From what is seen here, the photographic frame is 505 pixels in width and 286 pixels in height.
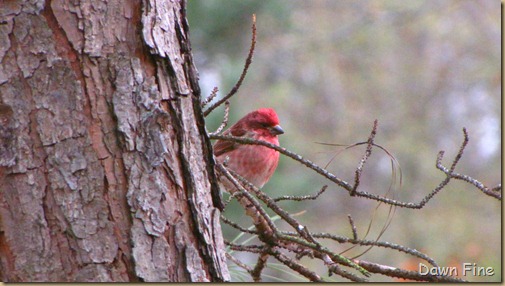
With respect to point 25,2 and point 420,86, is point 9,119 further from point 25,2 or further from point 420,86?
point 420,86

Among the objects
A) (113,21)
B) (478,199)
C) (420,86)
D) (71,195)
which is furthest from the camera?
(420,86)

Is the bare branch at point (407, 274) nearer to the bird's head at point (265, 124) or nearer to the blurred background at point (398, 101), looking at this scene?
the bird's head at point (265, 124)

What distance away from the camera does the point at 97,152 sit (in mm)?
2168

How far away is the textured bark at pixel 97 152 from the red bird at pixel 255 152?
133 inches

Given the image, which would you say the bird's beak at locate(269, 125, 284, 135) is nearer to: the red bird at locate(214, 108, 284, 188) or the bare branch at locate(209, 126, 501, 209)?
the red bird at locate(214, 108, 284, 188)

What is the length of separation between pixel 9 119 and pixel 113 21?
1.39 feet

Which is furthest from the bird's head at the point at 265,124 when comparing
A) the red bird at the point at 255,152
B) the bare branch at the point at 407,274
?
the bare branch at the point at 407,274

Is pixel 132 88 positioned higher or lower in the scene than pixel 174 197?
higher

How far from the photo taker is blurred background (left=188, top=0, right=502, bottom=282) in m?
14.1

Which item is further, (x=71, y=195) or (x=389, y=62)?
(x=389, y=62)

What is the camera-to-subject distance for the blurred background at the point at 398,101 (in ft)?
46.4

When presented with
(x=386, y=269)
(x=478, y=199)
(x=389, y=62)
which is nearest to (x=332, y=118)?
(x=389, y=62)

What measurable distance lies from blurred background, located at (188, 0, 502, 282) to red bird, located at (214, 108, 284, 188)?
22.3 ft

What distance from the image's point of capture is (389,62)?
1686 centimetres
